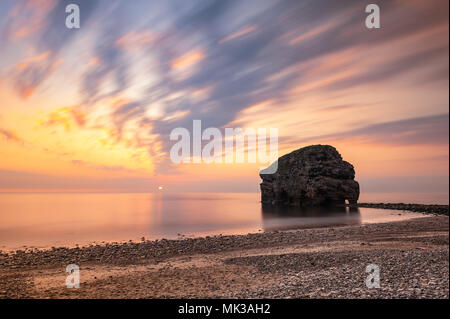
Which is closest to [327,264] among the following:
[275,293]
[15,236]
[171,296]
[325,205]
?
[275,293]

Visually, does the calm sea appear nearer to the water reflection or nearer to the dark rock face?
the water reflection

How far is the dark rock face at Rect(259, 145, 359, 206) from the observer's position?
318ft

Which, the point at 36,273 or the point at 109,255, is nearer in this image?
the point at 36,273

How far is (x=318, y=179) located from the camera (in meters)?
98.1

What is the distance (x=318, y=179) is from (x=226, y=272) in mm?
87174

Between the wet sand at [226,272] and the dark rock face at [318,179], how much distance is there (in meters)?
73.7

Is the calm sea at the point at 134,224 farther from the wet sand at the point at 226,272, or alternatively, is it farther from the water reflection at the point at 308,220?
the wet sand at the point at 226,272

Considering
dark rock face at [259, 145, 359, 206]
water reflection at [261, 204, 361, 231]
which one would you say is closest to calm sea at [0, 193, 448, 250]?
water reflection at [261, 204, 361, 231]

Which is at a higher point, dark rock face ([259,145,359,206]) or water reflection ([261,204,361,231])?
dark rock face ([259,145,359,206])

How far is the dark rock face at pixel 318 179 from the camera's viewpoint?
96.9 m

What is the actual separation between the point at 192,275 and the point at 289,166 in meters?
97.6

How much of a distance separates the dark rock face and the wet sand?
2902 inches
